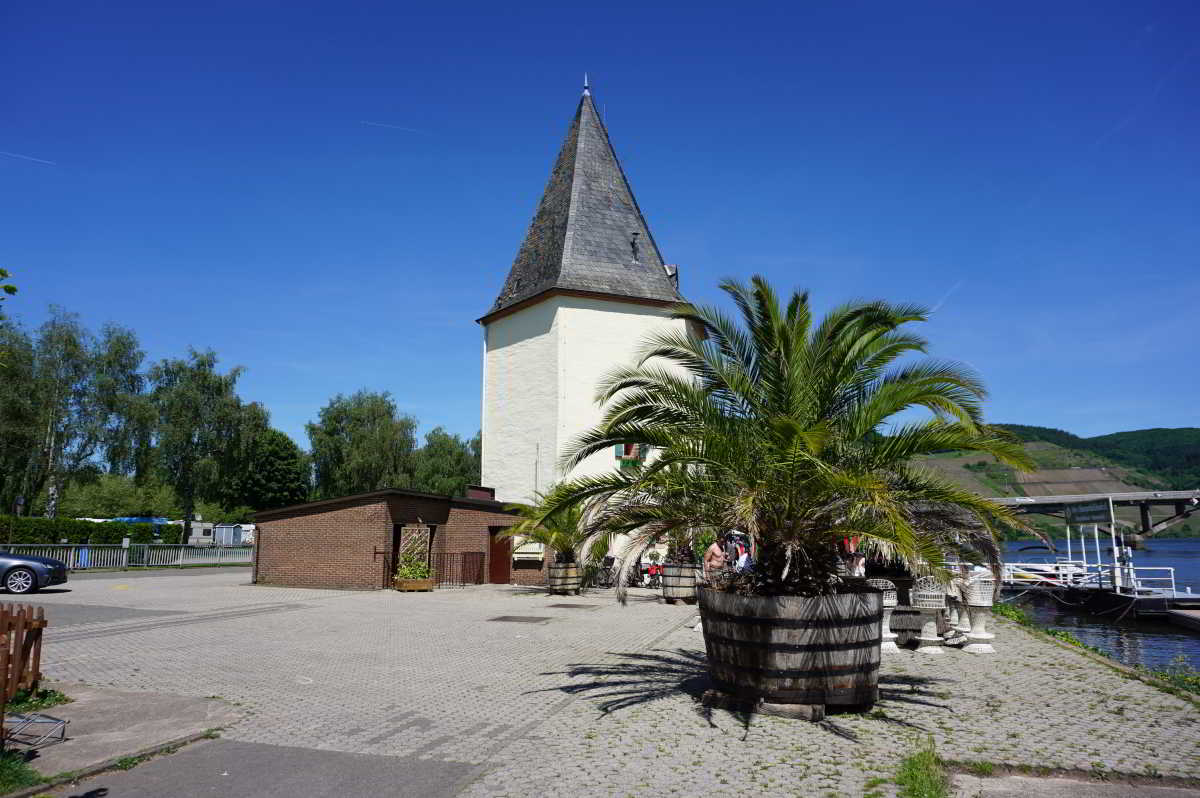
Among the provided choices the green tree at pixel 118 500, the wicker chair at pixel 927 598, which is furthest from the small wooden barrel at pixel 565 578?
the green tree at pixel 118 500

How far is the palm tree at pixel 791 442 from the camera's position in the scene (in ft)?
25.2

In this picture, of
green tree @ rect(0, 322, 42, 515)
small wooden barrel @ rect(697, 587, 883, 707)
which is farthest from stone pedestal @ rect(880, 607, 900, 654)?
green tree @ rect(0, 322, 42, 515)

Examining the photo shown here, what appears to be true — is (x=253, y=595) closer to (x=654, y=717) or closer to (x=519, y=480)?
(x=519, y=480)

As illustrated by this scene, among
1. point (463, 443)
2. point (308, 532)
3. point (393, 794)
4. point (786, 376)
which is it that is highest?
point (463, 443)

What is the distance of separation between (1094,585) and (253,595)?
30786 mm

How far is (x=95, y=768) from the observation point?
567 cm

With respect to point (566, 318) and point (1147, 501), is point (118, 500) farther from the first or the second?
point (1147, 501)

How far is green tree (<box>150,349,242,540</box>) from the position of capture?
46219 mm

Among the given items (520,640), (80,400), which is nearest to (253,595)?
(520,640)

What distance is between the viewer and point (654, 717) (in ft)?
24.9

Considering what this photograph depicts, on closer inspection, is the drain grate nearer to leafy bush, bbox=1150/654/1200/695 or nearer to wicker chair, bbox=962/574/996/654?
wicker chair, bbox=962/574/996/654

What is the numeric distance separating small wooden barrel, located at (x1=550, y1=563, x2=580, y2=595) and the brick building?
14.3 ft

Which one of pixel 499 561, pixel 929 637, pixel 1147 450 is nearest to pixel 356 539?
pixel 499 561

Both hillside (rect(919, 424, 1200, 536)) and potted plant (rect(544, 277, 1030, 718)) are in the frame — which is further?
hillside (rect(919, 424, 1200, 536))
